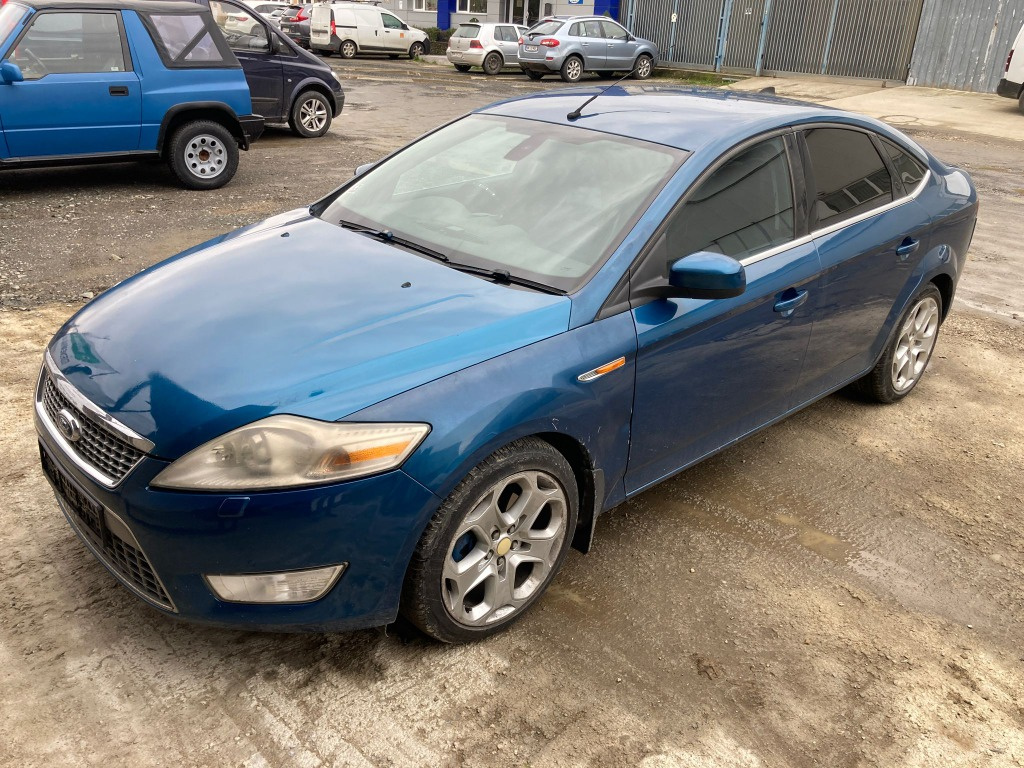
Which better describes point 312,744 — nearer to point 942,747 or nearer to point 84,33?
point 942,747

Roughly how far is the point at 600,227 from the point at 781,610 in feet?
5.14

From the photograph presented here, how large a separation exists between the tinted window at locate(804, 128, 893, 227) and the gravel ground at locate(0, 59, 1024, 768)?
1212mm

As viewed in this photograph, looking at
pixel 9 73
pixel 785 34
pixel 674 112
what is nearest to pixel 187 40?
pixel 9 73

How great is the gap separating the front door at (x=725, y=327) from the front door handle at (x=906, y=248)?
32.3 inches

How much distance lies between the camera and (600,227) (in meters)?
3.21

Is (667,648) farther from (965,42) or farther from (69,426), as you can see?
(965,42)

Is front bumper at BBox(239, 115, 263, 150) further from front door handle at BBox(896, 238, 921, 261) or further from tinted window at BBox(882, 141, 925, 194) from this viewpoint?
front door handle at BBox(896, 238, 921, 261)

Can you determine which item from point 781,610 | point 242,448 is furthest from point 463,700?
point 781,610

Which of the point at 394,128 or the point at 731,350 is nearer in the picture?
the point at 731,350

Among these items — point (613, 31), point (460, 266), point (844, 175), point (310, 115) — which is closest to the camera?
point (460, 266)

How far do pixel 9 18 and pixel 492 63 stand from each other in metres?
18.3

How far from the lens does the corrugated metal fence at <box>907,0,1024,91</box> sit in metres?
19.5

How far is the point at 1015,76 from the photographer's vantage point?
16.9 meters

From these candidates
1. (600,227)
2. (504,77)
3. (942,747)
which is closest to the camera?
(942,747)
